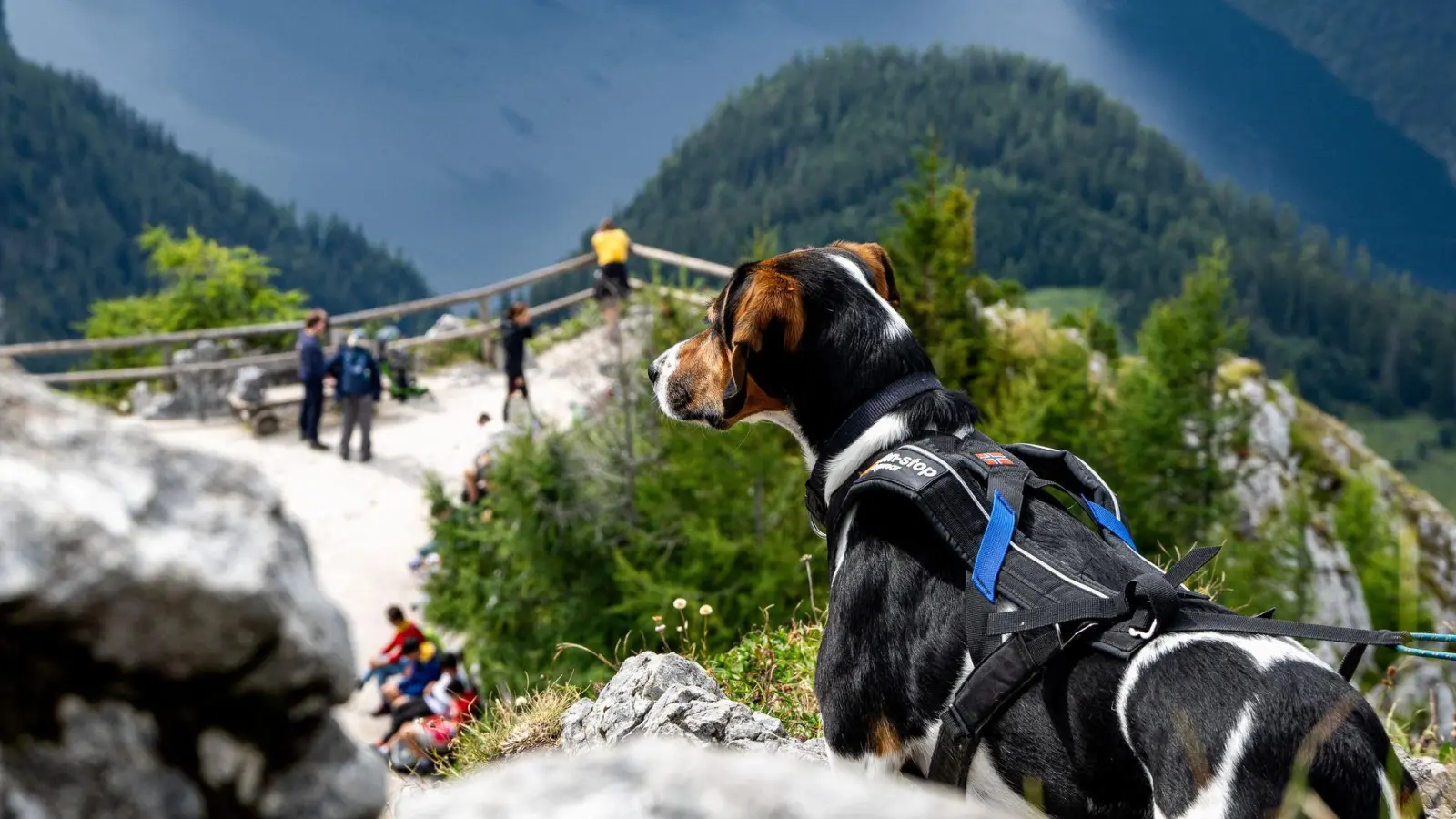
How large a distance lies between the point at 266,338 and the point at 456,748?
66.7ft

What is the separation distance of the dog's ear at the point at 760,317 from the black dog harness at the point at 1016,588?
13.0 inches

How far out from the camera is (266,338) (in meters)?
22.5

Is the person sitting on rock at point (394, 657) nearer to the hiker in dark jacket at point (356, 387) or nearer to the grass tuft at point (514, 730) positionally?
the hiker in dark jacket at point (356, 387)

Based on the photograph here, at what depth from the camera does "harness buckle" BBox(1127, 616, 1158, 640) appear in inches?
81.4

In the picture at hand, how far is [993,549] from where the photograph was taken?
2303 mm

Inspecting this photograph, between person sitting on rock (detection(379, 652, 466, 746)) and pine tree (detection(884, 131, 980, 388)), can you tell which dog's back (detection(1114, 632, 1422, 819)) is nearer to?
person sitting on rock (detection(379, 652, 466, 746))

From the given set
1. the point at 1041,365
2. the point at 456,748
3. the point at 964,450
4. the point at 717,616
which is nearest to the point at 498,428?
the point at 717,616

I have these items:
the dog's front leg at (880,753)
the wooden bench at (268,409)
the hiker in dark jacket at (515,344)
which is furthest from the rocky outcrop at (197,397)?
the dog's front leg at (880,753)

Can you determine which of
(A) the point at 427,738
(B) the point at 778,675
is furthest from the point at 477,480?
(B) the point at 778,675

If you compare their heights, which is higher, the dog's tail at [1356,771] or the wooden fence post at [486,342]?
the dog's tail at [1356,771]

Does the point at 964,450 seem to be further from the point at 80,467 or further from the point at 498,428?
the point at 498,428

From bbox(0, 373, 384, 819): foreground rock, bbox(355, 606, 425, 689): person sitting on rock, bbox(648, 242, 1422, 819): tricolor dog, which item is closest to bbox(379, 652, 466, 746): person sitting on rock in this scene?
bbox(355, 606, 425, 689): person sitting on rock

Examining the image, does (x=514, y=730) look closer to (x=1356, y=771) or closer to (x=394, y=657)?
(x=1356, y=771)

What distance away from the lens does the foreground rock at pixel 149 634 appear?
98 centimetres
